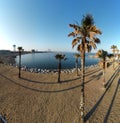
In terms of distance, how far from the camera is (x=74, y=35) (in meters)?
20.5

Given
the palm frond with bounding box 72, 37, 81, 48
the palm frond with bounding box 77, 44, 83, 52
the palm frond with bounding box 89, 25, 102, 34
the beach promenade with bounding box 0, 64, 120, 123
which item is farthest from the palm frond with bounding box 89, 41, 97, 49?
the beach promenade with bounding box 0, 64, 120, 123

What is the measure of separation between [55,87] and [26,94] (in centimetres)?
794

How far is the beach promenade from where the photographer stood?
21.3m

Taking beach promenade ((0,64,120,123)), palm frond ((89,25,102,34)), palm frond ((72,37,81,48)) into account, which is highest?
palm frond ((89,25,102,34))

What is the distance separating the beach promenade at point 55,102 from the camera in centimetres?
2127

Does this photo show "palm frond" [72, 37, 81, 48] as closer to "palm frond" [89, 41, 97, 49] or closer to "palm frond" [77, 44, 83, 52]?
"palm frond" [77, 44, 83, 52]

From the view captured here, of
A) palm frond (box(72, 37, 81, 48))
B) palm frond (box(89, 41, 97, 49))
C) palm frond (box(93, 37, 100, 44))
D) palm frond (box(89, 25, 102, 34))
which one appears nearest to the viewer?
palm frond (box(89, 25, 102, 34))

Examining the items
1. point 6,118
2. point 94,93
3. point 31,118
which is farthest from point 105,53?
point 6,118

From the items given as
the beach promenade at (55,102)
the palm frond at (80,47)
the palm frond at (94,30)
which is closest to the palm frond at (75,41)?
the palm frond at (80,47)

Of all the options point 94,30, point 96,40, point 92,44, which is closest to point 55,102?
point 92,44

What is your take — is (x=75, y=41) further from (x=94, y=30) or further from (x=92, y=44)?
(x=94, y=30)

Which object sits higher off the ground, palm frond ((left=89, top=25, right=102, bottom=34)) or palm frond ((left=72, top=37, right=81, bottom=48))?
palm frond ((left=89, top=25, right=102, bottom=34))

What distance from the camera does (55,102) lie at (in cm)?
2655

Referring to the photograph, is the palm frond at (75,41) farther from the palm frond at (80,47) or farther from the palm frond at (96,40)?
the palm frond at (96,40)
